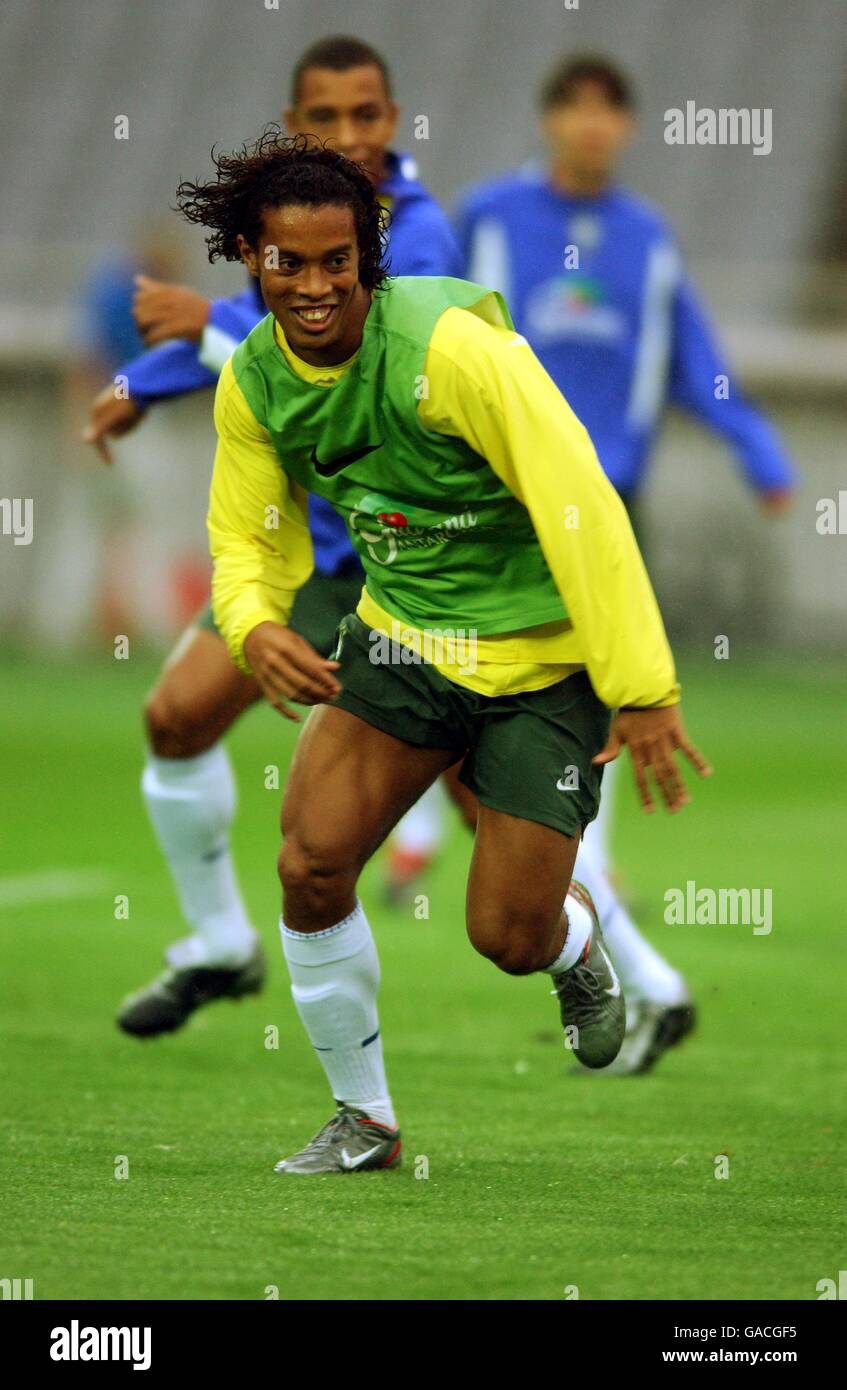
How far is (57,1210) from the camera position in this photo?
424cm

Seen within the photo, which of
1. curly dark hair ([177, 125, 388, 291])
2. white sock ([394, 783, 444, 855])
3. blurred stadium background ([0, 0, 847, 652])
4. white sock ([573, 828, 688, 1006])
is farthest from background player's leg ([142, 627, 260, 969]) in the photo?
blurred stadium background ([0, 0, 847, 652])

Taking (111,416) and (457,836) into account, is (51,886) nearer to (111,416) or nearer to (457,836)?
(457,836)

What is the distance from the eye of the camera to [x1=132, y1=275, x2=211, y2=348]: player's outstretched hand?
576cm

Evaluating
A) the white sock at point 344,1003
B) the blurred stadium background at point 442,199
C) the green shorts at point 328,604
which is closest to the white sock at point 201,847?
the green shorts at point 328,604

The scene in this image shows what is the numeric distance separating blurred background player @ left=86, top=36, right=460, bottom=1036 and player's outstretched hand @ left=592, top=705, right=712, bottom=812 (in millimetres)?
1556

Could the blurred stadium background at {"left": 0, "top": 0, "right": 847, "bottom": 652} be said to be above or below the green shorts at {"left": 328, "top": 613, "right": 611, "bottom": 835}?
above

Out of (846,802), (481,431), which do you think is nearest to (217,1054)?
(481,431)

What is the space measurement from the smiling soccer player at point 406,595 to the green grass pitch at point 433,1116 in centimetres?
34

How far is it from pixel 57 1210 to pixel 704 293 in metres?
16.8

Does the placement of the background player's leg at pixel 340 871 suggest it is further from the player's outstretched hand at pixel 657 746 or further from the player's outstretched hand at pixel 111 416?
the player's outstretched hand at pixel 111 416

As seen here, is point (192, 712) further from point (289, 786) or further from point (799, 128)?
point (799, 128)

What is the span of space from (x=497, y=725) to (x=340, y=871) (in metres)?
0.44

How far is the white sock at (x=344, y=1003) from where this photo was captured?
4691 mm

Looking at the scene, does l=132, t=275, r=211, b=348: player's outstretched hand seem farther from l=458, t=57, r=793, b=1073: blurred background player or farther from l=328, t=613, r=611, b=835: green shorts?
l=458, t=57, r=793, b=1073: blurred background player
